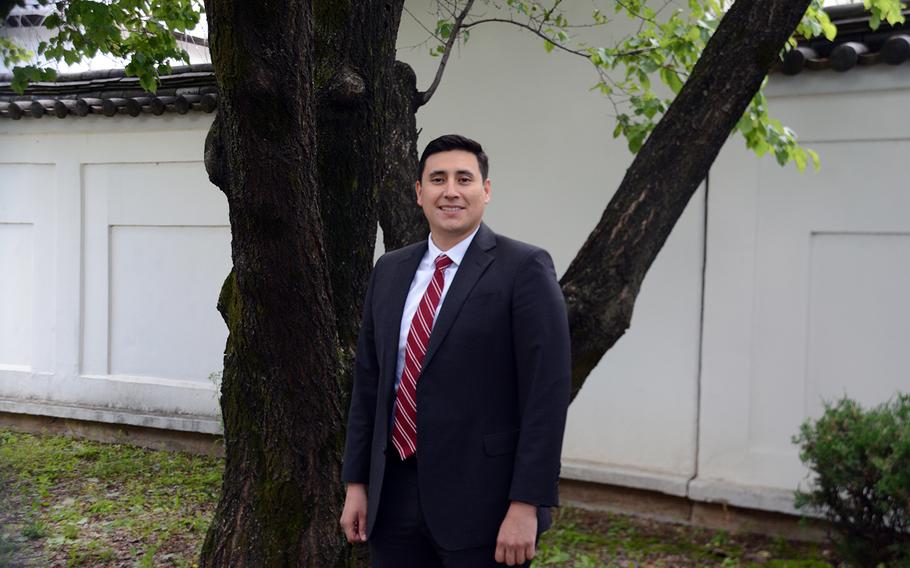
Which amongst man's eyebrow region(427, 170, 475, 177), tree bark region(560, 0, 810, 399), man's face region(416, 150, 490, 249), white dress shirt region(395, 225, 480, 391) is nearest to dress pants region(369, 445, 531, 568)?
white dress shirt region(395, 225, 480, 391)

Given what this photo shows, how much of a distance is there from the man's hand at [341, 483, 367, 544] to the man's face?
0.76 m

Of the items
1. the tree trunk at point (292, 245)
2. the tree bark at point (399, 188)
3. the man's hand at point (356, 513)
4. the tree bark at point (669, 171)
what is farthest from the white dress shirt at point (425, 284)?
the tree bark at point (399, 188)

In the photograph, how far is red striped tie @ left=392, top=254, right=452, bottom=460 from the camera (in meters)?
2.52

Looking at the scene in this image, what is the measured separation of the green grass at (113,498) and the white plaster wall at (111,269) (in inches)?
14.4

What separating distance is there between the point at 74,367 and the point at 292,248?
21.4ft

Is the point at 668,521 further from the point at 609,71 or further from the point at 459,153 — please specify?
the point at 459,153

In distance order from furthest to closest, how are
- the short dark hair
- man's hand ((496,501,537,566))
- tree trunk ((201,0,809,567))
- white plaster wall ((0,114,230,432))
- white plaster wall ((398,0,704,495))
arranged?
white plaster wall ((0,114,230,432)) → white plaster wall ((398,0,704,495)) → tree trunk ((201,0,809,567)) → the short dark hair → man's hand ((496,501,537,566))

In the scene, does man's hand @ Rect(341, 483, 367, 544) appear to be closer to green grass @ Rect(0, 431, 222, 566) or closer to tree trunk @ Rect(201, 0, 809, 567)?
tree trunk @ Rect(201, 0, 809, 567)

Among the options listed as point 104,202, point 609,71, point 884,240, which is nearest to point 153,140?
point 104,202

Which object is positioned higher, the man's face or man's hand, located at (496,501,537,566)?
the man's face

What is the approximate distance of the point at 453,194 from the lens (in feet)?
8.29

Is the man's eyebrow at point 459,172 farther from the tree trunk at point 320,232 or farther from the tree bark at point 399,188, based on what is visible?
the tree bark at point 399,188

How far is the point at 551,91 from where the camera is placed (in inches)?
261

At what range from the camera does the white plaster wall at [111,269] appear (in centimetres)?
824
